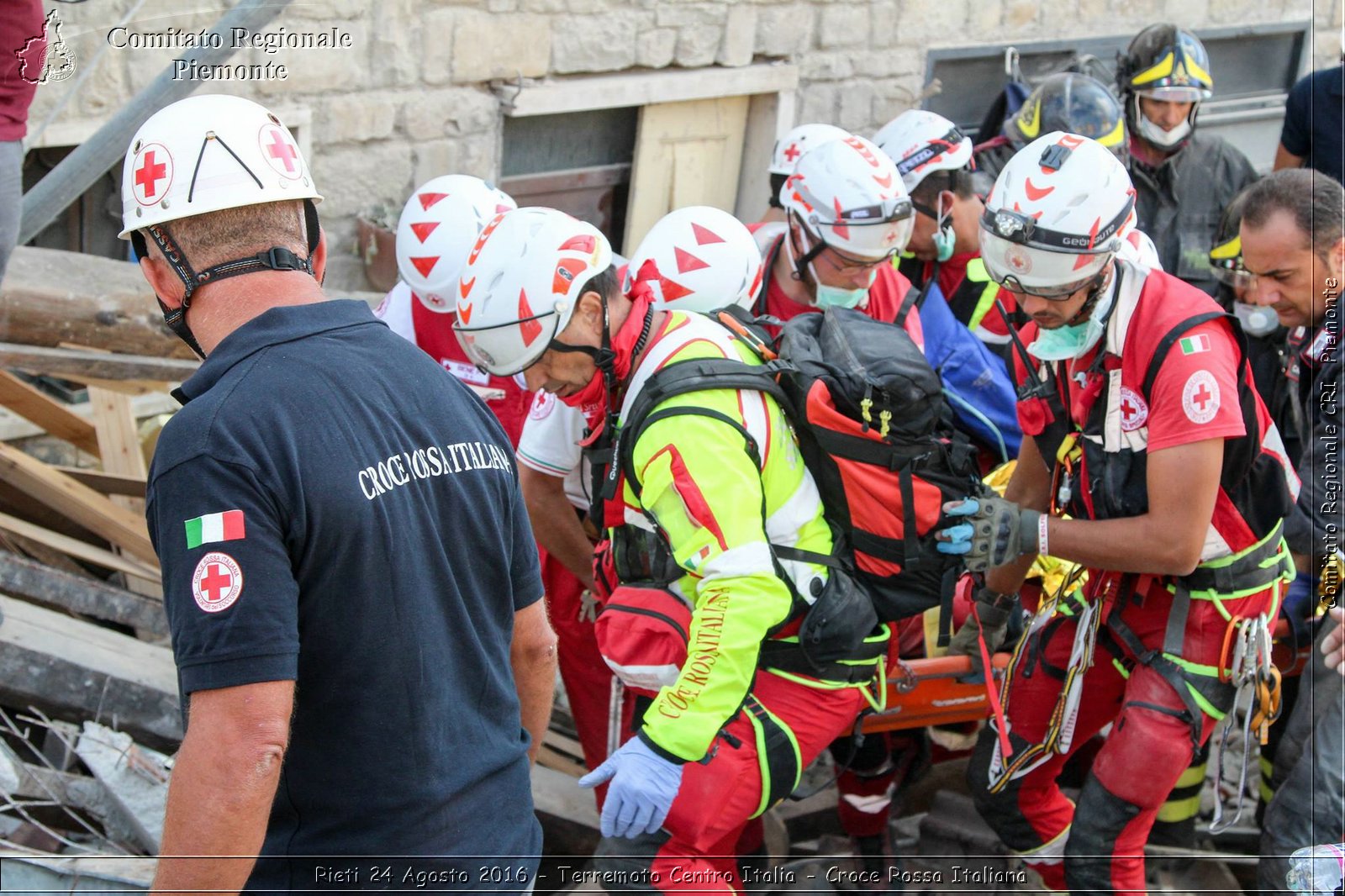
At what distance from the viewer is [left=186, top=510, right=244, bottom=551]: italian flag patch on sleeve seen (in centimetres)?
195

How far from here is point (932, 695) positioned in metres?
4.20

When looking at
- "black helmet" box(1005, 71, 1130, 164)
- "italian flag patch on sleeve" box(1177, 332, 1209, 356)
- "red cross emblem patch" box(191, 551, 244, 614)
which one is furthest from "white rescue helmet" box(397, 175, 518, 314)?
"black helmet" box(1005, 71, 1130, 164)

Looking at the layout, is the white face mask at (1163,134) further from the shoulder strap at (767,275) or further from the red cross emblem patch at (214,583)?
the red cross emblem patch at (214,583)

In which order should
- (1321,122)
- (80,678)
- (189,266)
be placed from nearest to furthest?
(189,266) < (80,678) < (1321,122)

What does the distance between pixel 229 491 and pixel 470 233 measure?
2438 mm

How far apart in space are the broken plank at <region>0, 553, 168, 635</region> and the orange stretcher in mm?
2425

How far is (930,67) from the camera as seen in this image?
8750 mm

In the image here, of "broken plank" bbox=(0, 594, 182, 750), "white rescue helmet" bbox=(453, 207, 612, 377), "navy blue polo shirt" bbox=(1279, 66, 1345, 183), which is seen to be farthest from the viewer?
"navy blue polo shirt" bbox=(1279, 66, 1345, 183)

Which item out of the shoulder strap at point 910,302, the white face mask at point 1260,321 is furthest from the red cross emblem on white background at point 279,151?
the white face mask at point 1260,321

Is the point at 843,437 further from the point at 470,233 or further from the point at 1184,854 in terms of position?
the point at 1184,854

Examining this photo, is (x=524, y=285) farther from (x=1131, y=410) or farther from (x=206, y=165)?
(x=1131, y=410)

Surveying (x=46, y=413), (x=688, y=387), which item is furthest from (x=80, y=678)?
(x=688, y=387)

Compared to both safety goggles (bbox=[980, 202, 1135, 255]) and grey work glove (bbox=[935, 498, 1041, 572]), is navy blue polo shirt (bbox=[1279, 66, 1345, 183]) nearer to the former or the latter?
safety goggles (bbox=[980, 202, 1135, 255])

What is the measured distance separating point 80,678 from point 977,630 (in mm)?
2836
